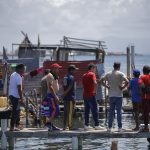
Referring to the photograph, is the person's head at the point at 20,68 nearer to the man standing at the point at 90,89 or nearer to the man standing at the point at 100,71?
the man standing at the point at 90,89

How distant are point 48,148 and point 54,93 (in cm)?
407

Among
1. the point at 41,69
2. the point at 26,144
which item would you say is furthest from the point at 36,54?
the point at 26,144

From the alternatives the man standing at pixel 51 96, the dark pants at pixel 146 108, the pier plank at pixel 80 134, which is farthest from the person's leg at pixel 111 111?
the man standing at pixel 51 96

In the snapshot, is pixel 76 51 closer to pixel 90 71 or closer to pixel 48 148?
pixel 48 148

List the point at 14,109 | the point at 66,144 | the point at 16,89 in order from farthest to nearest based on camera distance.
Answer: the point at 66,144
the point at 14,109
the point at 16,89

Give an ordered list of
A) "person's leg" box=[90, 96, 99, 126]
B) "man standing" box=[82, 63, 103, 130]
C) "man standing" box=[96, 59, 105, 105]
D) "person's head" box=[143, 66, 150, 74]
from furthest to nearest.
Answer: "man standing" box=[96, 59, 105, 105] → "person's leg" box=[90, 96, 99, 126] → "man standing" box=[82, 63, 103, 130] → "person's head" box=[143, 66, 150, 74]

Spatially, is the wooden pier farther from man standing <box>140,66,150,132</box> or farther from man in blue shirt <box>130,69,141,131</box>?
man in blue shirt <box>130,69,141,131</box>

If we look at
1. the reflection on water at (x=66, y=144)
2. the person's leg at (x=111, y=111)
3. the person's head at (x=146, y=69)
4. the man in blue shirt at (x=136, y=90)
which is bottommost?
the reflection on water at (x=66, y=144)

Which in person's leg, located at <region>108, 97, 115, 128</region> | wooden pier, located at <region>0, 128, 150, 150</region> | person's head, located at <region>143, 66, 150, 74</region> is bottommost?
wooden pier, located at <region>0, 128, 150, 150</region>

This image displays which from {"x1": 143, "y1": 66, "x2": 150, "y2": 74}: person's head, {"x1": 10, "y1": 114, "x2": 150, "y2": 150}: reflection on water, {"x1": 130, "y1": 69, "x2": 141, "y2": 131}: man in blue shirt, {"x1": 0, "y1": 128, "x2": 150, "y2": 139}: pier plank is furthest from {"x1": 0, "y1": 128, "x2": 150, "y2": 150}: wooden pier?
{"x1": 10, "y1": 114, "x2": 150, "y2": 150}: reflection on water

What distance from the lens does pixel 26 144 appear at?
21312 millimetres

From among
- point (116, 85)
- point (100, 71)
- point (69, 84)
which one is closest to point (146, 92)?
point (116, 85)

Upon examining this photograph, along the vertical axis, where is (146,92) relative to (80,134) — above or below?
above

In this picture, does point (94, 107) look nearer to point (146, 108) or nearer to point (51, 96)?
point (51, 96)
